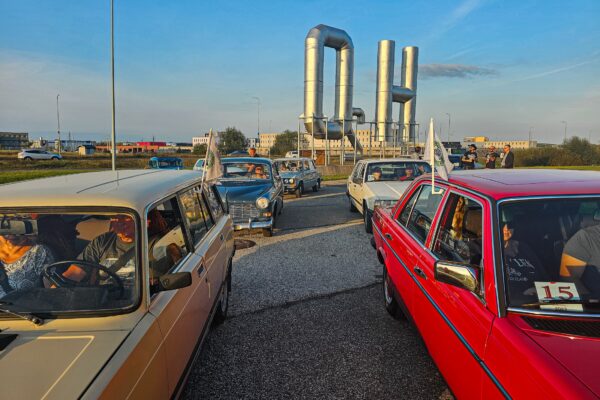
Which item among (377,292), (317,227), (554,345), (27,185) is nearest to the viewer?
(554,345)

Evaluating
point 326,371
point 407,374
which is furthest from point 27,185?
point 407,374

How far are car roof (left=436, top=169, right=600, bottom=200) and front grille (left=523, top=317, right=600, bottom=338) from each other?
0.76 meters

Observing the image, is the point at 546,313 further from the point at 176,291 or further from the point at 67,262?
the point at 67,262

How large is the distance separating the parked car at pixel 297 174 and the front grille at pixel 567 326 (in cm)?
1276

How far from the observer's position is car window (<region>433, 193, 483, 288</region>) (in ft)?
8.66

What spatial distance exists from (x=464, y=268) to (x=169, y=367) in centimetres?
175

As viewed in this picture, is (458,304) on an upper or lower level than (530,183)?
lower

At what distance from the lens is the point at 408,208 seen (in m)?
3.98

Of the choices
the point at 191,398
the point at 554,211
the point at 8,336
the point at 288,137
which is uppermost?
the point at 288,137

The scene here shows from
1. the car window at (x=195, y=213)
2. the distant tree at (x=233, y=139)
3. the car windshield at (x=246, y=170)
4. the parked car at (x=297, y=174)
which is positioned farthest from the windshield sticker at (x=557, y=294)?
the distant tree at (x=233, y=139)

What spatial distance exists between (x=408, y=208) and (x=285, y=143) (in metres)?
72.4

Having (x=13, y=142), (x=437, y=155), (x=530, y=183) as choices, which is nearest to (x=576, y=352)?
(x=530, y=183)

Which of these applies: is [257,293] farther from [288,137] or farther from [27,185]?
[288,137]

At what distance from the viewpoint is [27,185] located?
2699 mm
